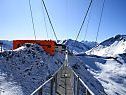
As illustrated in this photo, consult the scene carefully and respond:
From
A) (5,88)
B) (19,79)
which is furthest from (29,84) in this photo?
(5,88)

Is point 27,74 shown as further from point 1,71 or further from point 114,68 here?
point 114,68

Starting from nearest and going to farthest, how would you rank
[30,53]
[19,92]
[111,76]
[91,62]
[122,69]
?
[19,92] < [30,53] < [111,76] < [91,62] < [122,69]

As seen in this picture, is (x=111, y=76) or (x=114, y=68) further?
(x=114, y=68)

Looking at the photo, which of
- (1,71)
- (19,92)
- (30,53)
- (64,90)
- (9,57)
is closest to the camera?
(64,90)

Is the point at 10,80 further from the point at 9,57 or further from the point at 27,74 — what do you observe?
the point at 9,57

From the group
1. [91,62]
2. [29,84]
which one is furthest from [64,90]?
[91,62]

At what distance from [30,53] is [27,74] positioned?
3.74 m

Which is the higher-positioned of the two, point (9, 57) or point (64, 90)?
point (9, 57)

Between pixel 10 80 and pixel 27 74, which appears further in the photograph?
pixel 27 74

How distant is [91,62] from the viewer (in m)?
183

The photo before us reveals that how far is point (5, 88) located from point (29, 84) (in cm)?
274

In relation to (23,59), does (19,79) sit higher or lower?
lower


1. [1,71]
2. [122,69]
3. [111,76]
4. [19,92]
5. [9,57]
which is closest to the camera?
[19,92]

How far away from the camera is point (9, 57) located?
26.0 metres
